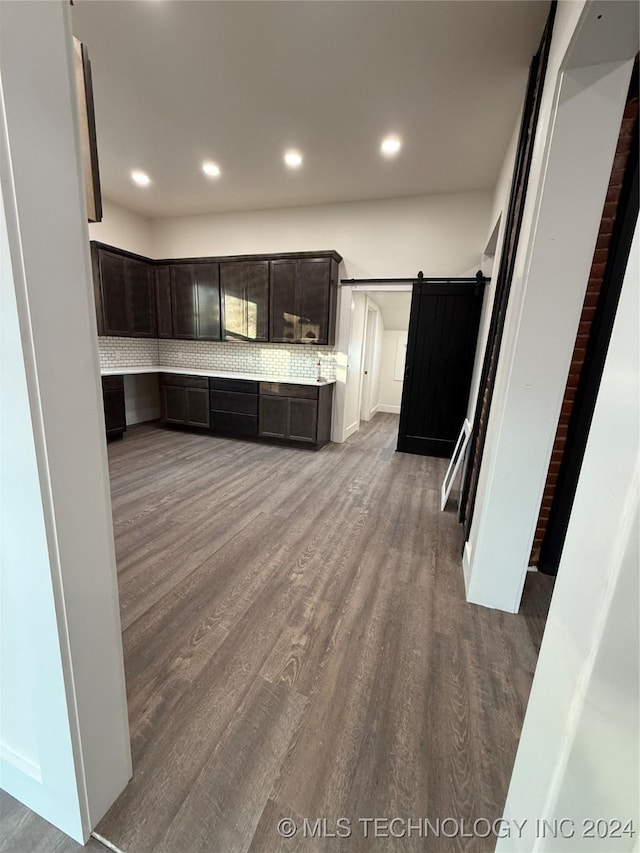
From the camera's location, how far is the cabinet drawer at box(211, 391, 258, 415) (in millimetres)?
4699

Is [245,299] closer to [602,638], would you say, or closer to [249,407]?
[249,407]

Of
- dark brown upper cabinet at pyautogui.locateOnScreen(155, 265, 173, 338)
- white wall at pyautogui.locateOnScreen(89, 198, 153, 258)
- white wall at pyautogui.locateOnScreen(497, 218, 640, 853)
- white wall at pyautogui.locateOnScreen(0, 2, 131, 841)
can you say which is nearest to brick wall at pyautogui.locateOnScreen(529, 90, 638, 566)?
white wall at pyautogui.locateOnScreen(497, 218, 640, 853)

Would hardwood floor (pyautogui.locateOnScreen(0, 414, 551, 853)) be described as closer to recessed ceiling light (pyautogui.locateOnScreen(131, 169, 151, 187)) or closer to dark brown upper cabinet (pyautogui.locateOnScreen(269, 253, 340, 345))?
dark brown upper cabinet (pyautogui.locateOnScreen(269, 253, 340, 345))

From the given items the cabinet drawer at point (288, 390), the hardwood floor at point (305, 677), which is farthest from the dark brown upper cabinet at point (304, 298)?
the hardwood floor at point (305, 677)

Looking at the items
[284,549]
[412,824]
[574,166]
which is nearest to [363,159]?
[574,166]

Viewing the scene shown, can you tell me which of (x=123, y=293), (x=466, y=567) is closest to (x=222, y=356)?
(x=123, y=293)

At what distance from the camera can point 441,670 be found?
1520 mm

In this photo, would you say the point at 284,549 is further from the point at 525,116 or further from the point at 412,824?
the point at 525,116

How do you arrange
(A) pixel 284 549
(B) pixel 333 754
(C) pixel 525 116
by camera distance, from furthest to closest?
(A) pixel 284 549 → (C) pixel 525 116 → (B) pixel 333 754

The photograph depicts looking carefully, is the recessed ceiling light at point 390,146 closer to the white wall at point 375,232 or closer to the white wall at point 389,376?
the white wall at point 375,232

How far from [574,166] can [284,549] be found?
8.14ft

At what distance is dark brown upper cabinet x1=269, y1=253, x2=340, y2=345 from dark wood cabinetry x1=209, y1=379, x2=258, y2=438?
0.87m

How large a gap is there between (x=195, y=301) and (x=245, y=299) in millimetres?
835

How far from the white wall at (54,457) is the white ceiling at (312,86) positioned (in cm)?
211
